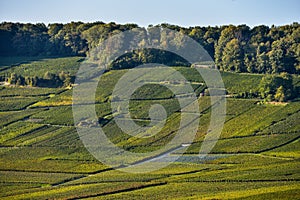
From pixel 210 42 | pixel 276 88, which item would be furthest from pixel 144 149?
pixel 210 42

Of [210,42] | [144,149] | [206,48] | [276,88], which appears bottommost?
[144,149]

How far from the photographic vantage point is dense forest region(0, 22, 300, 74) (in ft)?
311

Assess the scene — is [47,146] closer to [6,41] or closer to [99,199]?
[99,199]

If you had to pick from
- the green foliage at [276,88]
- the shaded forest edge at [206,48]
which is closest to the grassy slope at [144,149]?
the green foliage at [276,88]

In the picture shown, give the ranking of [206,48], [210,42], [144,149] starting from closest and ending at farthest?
1. [144,149]
2. [206,48]
3. [210,42]

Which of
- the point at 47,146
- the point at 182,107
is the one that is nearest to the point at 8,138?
the point at 47,146

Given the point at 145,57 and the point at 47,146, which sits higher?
the point at 145,57

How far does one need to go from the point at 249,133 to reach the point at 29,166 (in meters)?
22.5

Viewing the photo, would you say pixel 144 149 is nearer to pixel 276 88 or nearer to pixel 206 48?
pixel 276 88

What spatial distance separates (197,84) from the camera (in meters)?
89.3

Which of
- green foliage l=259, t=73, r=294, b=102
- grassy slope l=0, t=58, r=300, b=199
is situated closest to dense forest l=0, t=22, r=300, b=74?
grassy slope l=0, t=58, r=300, b=199

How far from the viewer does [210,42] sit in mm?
106625

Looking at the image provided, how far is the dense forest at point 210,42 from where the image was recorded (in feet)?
311

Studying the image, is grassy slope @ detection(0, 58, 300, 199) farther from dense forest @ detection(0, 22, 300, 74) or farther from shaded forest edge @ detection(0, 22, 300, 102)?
dense forest @ detection(0, 22, 300, 74)
